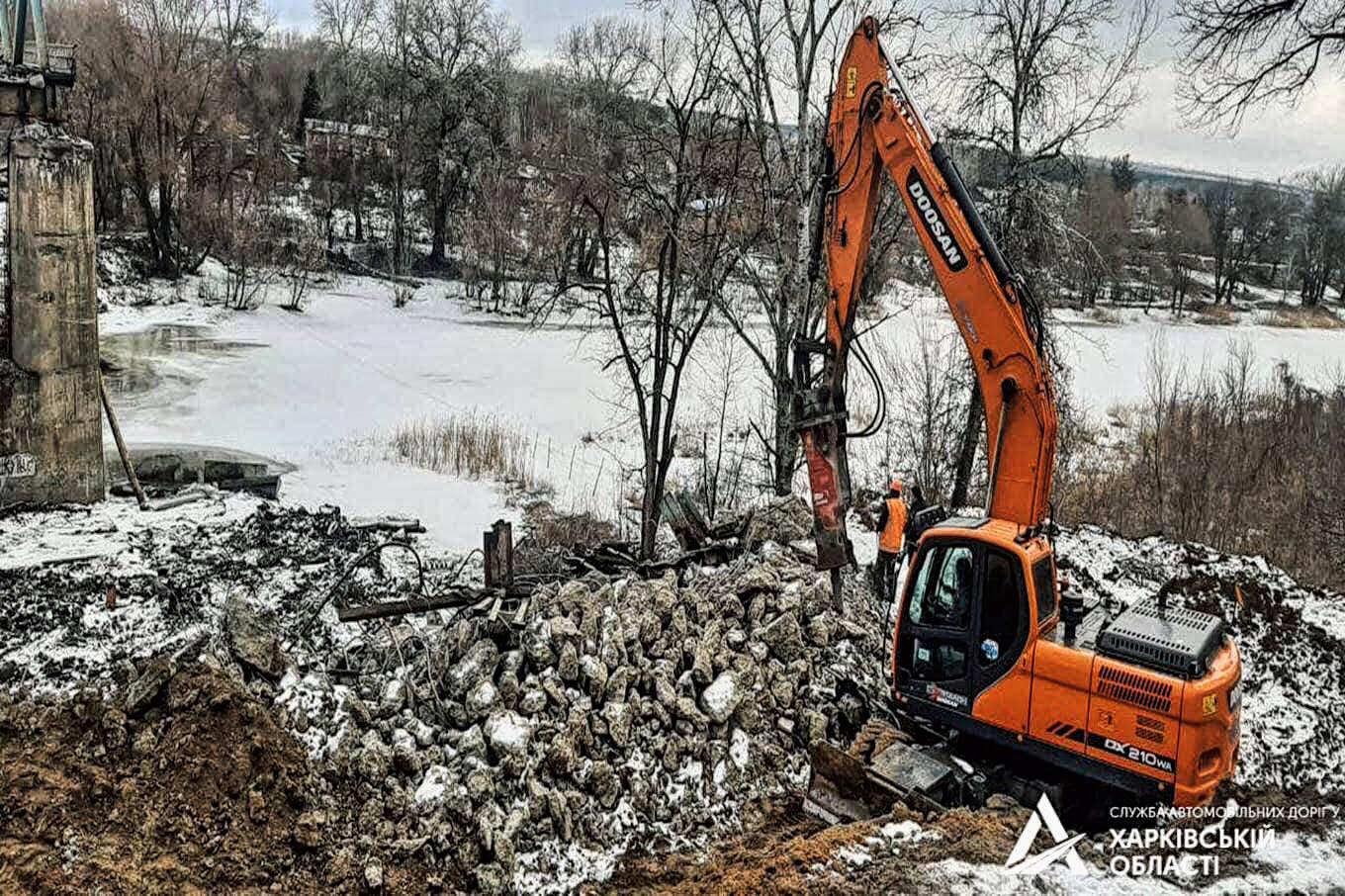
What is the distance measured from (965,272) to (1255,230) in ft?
187

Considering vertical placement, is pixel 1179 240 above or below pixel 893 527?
above

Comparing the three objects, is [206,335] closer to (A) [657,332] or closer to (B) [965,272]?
(A) [657,332]

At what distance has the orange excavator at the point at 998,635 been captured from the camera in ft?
21.1

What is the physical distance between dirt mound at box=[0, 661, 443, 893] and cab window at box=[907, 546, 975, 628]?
373 centimetres

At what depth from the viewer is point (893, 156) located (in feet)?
26.3

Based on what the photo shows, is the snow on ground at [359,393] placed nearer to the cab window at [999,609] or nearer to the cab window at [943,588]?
the cab window at [943,588]

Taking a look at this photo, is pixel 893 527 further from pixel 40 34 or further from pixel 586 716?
pixel 40 34

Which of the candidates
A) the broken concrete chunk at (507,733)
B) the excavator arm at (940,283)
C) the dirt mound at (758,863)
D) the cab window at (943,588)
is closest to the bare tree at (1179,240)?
the excavator arm at (940,283)

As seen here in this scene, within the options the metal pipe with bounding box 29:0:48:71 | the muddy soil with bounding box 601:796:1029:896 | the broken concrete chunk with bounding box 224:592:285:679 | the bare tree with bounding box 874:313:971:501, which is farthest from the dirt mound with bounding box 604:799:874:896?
the metal pipe with bounding box 29:0:48:71

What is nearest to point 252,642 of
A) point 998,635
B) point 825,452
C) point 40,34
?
point 825,452

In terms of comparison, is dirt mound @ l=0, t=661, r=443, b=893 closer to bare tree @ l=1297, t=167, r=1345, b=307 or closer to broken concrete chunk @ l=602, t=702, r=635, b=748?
broken concrete chunk @ l=602, t=702, r=635, b=748

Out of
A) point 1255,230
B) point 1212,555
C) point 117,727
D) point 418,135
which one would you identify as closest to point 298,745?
point 117,727

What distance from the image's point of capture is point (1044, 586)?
696 centimetres

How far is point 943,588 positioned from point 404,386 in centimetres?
1866
